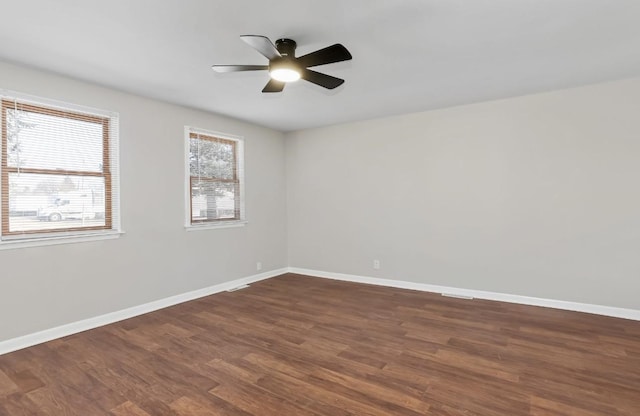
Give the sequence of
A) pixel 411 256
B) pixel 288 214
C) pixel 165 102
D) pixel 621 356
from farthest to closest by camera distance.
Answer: pixel 288 214 < pixel 411 256 < pixel 165 102 < pixel 621 356

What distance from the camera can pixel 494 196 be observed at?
415 cm

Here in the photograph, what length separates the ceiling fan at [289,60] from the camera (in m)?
2.19

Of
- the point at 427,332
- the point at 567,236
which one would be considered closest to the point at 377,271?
the point at 427,332

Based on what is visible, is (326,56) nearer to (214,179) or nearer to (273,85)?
(273,85)

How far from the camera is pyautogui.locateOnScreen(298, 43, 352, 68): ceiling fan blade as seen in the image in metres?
2.19

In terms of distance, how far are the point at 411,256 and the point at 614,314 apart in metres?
2.25

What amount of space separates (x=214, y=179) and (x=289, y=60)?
8.91 ft

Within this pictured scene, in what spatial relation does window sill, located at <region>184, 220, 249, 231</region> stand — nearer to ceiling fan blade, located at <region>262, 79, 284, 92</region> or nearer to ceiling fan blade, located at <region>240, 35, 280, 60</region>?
ceiling fan blade, located at <region>262, 79, 284, 92</region>

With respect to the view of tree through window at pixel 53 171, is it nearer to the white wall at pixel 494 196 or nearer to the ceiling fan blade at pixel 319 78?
the ceiling fan blade at pixel 319 78

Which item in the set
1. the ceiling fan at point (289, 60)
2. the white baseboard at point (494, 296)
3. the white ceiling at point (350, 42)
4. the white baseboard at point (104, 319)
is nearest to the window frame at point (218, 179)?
the white ceiling at point (350, 42)

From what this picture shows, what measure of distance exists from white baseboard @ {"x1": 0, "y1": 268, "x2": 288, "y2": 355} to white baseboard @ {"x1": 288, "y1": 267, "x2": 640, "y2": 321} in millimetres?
1680

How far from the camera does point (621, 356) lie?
104 inches

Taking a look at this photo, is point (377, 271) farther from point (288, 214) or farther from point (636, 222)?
point (636, 222)

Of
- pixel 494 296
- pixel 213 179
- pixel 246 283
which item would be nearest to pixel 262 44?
pixel 213 179
